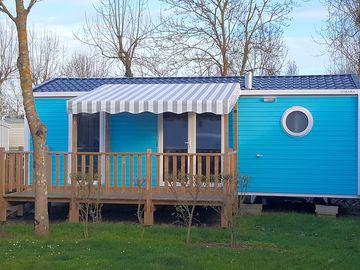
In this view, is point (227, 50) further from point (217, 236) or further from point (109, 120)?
point (217, 236)

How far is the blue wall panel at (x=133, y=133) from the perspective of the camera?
12.7 metres

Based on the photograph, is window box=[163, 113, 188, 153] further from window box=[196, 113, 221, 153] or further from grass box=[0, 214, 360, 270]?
grass box=[0, 214, 360, 270]

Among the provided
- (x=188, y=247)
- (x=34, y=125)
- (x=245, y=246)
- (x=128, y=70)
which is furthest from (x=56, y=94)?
(x=128, y=70)

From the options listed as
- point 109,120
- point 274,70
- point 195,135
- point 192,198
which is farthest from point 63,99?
point 274,70

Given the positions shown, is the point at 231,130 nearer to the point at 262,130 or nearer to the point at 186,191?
the point at 262,130

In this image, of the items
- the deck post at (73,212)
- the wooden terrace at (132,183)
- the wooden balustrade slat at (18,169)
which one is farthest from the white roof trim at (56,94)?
the deck post at (73,212)

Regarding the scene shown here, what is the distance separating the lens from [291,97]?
12.2 meters

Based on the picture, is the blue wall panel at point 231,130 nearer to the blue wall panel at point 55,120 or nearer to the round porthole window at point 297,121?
the round porthole window at point 297,121

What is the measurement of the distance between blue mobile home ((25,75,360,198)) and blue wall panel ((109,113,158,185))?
2 cm

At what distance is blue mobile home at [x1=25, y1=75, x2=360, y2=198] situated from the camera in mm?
11953

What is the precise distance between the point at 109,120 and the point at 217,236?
4.51 m

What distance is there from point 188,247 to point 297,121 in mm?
4936

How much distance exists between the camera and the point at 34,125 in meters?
8.98

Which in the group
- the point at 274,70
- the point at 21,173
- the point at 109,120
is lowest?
the point at 21,173
